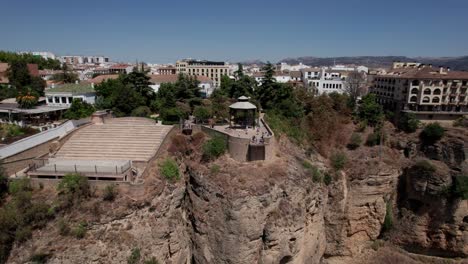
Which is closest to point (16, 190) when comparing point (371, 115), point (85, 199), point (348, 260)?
point (85, 199)

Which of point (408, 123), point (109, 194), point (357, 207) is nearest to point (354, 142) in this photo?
→ point (357, 207)

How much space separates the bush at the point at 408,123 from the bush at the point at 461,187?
8.86 meters

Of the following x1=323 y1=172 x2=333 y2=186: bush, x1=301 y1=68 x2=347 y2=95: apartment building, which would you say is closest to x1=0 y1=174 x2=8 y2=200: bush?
x1=323 y1=172 x2=333 y2=186: bush

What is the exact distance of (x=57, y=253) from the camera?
17188 millimetres

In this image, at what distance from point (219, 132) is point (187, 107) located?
8722 millimetres

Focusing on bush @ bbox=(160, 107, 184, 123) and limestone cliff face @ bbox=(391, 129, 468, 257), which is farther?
limestone cliff face @ bbox=(391, 129, 468, 257)

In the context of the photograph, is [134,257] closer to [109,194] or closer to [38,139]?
[109,194]

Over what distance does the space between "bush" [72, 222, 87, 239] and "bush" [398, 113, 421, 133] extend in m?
36.3

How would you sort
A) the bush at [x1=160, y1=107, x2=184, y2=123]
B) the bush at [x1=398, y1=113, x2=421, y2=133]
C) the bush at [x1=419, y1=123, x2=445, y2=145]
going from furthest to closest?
1. the bush at [x1=398, y1=113, x2=421, y2=133]
2. the bush at [x1=419, y1=123, x2=445, y2=145]
3. the bush at [x1=160, y1=107, x2=184, y2=123]

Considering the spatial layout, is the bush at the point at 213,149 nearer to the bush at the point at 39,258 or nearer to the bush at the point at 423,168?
the bush at the point at 39,258

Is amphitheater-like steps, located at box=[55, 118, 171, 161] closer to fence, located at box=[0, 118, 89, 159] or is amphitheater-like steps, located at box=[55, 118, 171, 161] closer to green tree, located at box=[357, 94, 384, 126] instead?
fence, located at box=[0, 118, 89, 159]

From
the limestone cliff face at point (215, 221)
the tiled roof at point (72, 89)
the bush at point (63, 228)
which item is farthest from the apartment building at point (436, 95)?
the tiled roof at point (72, 89)

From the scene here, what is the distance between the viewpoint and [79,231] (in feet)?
58.9

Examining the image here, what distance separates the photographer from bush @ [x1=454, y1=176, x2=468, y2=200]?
29828mm
